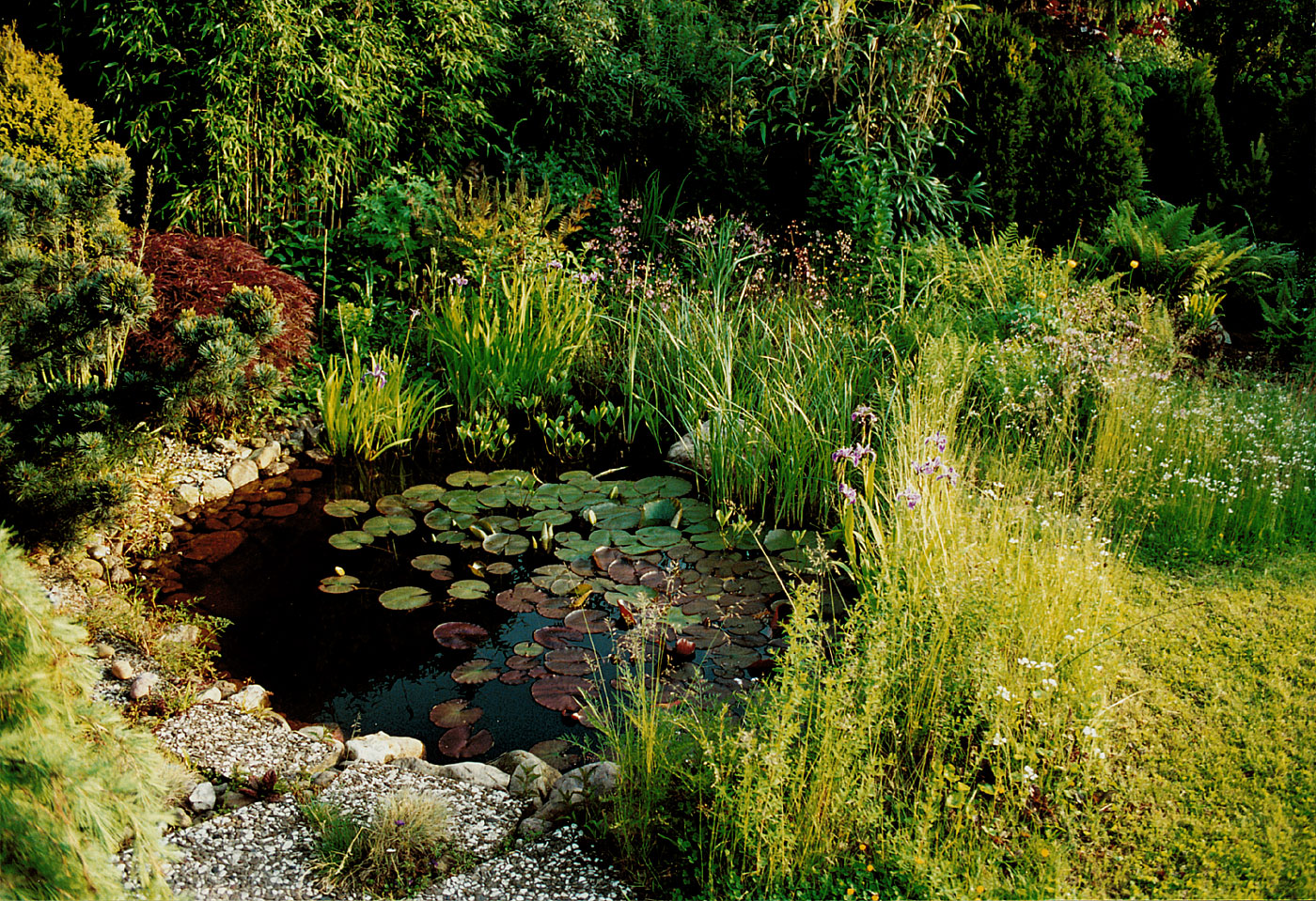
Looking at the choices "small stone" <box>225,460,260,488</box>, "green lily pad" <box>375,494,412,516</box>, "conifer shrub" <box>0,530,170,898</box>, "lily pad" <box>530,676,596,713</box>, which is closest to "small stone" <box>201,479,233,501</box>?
"small stone" <box>225,460,260,488</box>

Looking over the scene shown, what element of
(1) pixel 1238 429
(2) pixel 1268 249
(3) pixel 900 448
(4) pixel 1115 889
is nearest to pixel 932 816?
(4) pixel 1115 889

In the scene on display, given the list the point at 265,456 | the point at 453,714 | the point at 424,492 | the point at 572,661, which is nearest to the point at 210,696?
the point at 453,714

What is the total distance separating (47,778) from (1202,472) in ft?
15.0

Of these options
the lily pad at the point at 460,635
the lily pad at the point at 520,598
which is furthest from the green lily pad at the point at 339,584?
the lily pad at the point at 520,598

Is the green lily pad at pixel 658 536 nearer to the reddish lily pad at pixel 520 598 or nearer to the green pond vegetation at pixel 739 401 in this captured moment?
the green pond vegetation at pixel 739 401

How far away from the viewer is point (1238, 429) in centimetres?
454

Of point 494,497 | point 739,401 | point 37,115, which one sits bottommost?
point 494,497

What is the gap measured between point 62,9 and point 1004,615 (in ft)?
22.1

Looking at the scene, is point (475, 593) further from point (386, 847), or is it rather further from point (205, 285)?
point (205, 285)

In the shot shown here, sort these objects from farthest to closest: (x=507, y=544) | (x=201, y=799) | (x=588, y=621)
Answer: (x=507, y=544)
(x=588, y=621)
(x=201, y=799)

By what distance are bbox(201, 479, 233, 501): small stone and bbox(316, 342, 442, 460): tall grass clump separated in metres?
0.64

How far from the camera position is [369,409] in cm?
536

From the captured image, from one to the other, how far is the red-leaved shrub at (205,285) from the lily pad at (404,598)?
1.80m

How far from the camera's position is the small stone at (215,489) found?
4935 mm
